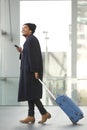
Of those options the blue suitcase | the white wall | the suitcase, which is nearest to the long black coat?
the suitcase

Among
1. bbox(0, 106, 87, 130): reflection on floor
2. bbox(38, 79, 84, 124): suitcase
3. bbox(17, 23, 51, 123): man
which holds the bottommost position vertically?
bbox(0, 106, 87, 130): reflection on floor

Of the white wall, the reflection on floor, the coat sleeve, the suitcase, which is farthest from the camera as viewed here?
the white wall

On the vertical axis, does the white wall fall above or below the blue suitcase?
above

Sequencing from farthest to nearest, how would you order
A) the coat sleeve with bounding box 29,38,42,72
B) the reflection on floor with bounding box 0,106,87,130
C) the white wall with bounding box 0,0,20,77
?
the white wall with bounding box 0,0,20,77
the coat sleeve with bounding box 29,38,42,72
the reflection on floor with bounding box 0,106,87,130

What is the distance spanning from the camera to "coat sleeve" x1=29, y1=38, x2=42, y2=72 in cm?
900

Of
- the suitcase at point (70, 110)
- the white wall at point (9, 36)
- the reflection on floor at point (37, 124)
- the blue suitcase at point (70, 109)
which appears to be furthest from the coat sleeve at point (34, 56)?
the white wall at point (9, 36)

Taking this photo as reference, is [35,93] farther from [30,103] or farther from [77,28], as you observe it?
[77,28]

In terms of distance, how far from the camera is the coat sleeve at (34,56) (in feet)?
29.5

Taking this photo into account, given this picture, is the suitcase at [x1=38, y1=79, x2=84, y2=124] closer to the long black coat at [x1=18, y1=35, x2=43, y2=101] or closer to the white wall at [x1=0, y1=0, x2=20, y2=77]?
the long black coat at [x1=18, y1=35, x2=43, y2=101]

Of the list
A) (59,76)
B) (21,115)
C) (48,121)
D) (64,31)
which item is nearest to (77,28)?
(64,31)

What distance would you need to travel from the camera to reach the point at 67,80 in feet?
46.4

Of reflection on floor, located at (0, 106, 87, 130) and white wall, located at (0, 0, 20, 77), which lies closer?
reflection on floor, located at (0, 106, 87, 130)

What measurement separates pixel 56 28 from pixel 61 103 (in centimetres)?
548

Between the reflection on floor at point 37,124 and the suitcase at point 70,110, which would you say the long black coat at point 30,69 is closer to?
the suitcase at point 70,110
